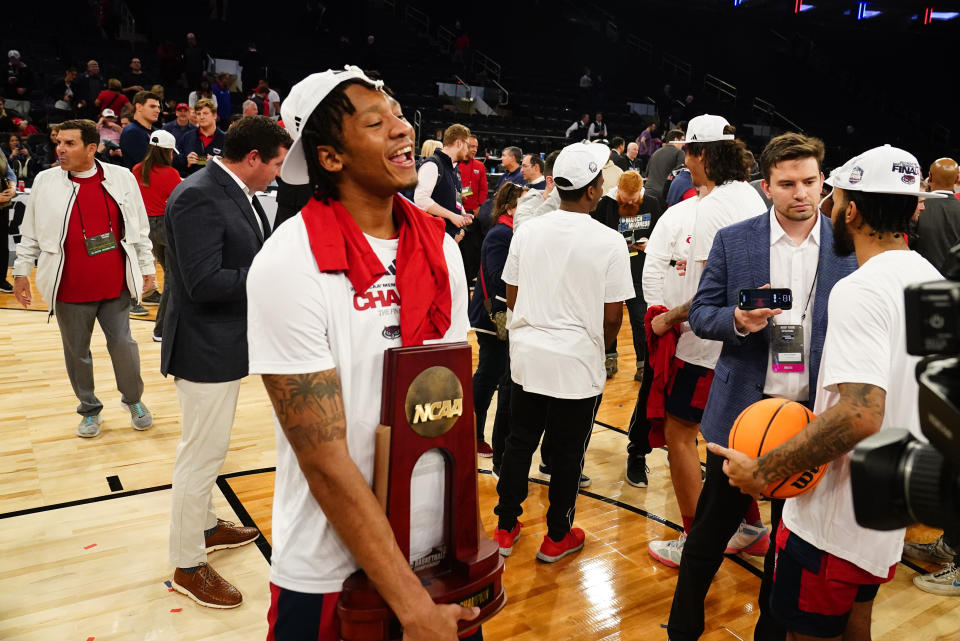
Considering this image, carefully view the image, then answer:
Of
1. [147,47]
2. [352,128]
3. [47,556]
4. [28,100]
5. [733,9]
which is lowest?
[47,556]

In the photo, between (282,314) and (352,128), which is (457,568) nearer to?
(282,314)

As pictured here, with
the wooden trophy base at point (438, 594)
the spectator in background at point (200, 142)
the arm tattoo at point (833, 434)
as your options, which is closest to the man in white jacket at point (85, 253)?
the spectator in background at point (200, 142)

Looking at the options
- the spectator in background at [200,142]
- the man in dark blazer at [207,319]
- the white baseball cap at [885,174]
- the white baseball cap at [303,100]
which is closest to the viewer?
the white baseball cap at [303,100]

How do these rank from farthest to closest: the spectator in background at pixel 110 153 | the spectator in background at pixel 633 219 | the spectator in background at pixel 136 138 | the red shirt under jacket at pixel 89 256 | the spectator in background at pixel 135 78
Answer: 1. the spectator in background at pixel 135 78
2. the spectator in background at pixel 110 153
3. the spectator in background at pixel 136 138
4. the spectator in background at pixel 633 219
5. the red shirt under jacket at pixel 89 256

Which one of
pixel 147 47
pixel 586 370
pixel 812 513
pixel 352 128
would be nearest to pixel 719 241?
pixel 586 370

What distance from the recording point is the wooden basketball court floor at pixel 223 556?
2846 millimetres

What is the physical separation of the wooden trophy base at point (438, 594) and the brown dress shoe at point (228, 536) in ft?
7.23

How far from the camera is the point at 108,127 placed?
945 centimetres

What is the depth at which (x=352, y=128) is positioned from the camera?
4.64 ft

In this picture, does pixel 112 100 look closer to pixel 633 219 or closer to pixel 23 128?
pixel 23 128

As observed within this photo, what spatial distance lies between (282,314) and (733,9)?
2626 centimetres

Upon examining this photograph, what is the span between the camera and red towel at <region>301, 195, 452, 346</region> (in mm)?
1343

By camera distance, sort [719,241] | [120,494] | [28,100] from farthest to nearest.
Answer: [28,100]
[120,494]
[719,241]

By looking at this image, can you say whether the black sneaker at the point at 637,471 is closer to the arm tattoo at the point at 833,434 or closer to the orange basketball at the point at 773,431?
the orange basketball at the point at 773,431
